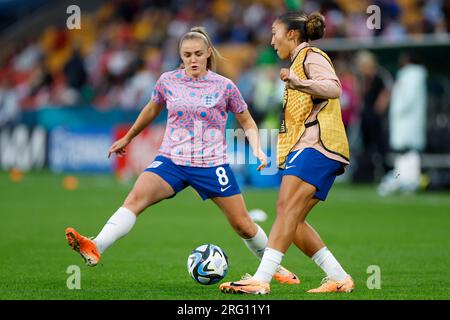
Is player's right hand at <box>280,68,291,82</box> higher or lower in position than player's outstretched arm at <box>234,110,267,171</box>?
higher

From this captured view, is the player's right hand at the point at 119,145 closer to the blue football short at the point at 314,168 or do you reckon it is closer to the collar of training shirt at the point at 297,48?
the blue football short at the point at 314,168

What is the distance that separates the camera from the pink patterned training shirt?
888 centimetres

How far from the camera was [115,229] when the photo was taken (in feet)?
28.5

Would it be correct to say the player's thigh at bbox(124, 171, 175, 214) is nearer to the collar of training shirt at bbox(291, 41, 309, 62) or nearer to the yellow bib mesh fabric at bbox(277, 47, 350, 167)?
the yellow bib mesh fabric at bbox(277, 47, 350, 167)

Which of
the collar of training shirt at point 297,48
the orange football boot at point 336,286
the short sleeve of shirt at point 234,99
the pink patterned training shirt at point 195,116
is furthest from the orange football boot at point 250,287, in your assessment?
the collar of training shirt at point 297,48

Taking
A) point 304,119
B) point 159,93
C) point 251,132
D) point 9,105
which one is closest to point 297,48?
point 304,119

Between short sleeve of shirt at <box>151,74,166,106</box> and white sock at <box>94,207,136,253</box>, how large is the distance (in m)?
0.99

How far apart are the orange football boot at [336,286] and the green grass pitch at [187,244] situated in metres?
0.11

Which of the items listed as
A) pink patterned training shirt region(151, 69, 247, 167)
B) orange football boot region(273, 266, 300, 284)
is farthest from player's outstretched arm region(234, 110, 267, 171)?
orange football boot region(273, 266, 300, 284)

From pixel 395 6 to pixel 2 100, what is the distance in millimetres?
12862

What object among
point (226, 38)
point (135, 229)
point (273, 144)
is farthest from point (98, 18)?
point (135, 229)

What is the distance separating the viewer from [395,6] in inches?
992

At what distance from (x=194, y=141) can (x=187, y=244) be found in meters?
3.89
